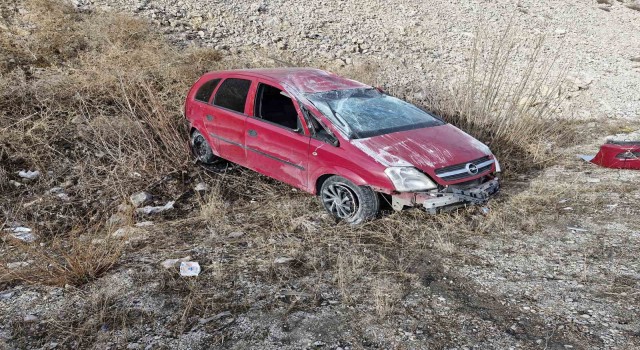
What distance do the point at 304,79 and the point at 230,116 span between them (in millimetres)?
972

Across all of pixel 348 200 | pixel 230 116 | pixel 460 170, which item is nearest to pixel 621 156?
pixel 460 170

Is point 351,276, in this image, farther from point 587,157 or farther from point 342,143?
point 587,157

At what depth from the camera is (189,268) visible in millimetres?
3951

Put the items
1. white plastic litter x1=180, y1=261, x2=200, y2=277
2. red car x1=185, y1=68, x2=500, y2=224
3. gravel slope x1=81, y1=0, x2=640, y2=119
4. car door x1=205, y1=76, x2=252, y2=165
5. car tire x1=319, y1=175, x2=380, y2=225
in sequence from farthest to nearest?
gravel slope x1=81, y1=0, x2=640, y2=119 → car door x1=205, y1=76, x2=252, y2=165 → car tire x1=319, y1=175, x2=380, y2=225 → red car x1=185, y1=68, x2=500, y2=224 → white plastic litter x1=180, y1=261, x2=200, y2=277

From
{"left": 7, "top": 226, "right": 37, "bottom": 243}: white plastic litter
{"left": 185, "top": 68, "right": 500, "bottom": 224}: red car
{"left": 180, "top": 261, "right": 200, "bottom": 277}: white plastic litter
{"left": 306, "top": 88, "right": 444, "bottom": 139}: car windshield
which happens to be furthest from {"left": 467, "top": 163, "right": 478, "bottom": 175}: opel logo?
{"left": 7, "top": 226, "right": 37, "bottom": 243}: white plastic litter

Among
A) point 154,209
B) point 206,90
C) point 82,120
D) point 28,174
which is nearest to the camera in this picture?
point 154,209

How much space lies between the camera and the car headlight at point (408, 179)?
440cm

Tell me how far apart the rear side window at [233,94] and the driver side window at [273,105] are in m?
0.23

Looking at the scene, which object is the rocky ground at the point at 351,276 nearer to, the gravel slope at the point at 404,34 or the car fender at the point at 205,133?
the car fender at the point at 205,133

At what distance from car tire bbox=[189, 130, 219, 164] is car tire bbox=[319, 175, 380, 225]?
1.98 metres

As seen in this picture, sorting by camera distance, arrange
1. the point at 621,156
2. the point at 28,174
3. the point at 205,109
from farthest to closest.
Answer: the point at 621,156 < the point at 205,109 < the point at 28,174

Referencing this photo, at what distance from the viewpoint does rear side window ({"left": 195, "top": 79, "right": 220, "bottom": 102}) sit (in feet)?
20.2

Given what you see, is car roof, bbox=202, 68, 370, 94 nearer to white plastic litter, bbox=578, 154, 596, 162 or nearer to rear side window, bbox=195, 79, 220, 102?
rear side window, bbox=195, 79, 220, 102

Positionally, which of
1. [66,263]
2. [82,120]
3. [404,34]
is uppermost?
[404,34]
